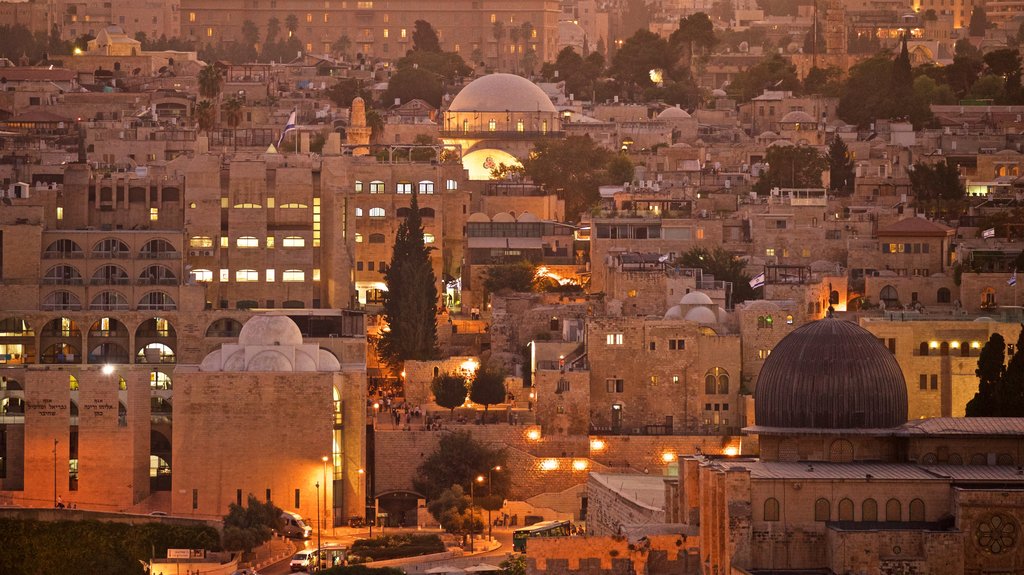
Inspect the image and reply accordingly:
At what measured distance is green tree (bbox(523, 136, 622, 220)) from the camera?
4291 inches

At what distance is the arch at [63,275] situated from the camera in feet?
289

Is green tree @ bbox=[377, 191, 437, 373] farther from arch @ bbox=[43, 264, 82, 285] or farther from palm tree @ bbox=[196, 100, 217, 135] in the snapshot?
palm tree @ bbox=[196, 100, 217, 135]

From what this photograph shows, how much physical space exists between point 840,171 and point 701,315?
103 ft

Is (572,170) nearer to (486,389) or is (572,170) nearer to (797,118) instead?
Answer: (797,118)

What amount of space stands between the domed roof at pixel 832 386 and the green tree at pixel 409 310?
24252mm

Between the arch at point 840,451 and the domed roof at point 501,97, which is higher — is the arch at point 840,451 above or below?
below

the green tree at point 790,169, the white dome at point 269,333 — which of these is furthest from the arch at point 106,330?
the green tree at point 790,169

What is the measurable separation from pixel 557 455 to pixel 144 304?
50.9 ft

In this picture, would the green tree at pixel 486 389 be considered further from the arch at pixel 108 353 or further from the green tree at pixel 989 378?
the green tree at pixel 989 378

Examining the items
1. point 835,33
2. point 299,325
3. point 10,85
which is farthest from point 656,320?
point 835,33

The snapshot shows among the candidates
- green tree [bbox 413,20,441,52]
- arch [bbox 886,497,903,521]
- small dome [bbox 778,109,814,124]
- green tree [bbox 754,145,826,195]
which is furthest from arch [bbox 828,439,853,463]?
green tree [bbox 413,20,441,52]

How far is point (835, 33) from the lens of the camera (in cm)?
16588

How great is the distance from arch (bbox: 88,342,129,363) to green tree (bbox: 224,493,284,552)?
12.0 m

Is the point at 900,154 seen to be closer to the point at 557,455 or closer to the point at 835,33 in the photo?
the point at 557,455
